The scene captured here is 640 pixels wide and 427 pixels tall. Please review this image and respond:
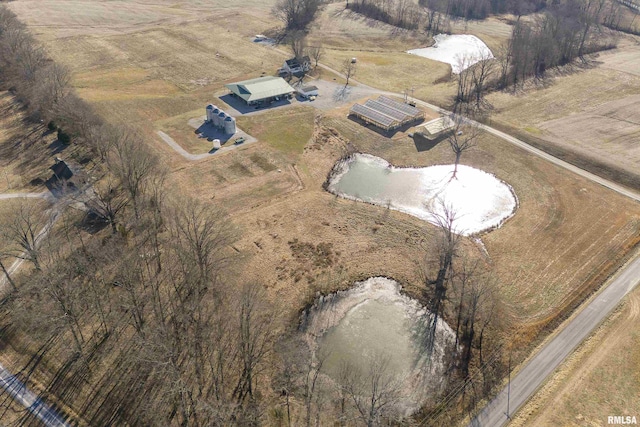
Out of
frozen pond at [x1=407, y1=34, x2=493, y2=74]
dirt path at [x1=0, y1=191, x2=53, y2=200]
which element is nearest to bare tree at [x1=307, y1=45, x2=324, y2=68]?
frozen pond at [x1=407, y1=34, x2=493, y2=74]

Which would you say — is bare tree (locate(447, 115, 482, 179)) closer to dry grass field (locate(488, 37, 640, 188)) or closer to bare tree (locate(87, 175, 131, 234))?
dry grass field (locate(488, 37, 640, 188))

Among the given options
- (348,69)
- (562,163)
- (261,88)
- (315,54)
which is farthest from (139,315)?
(315,54)

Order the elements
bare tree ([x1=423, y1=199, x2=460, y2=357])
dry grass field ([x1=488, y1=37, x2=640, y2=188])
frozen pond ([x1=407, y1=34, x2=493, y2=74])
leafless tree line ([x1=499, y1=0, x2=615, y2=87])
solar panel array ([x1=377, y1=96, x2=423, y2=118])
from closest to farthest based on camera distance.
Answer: bare tree ([x1=423, y1=199, x2=460, y2=357]), dry grass field ([x1=488, y1=37, x2=640, y2=188]), solar panel array ([x1=377, y1=96, x2=423, y2=118]), leafless tree line ([x1=499, y1=0, x2=615, y2=87]), frozen pond ([x1=407, y1=34, x2=493, y2=74])

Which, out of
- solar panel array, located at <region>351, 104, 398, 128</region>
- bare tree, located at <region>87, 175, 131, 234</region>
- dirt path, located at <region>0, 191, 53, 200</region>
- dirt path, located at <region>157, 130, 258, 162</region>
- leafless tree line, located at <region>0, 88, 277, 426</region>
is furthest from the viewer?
solar panel array, located at <region>351, 104, 398, 128</region>

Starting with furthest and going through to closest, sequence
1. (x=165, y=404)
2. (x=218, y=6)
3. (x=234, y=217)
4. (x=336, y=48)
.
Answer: (x=218, y=6) → (x=336, y=48) → (x=234, y=217) → (x=165, y=404)

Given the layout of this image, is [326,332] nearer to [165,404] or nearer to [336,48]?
[165,404]

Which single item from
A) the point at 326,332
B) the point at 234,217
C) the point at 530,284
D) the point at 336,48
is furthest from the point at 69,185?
the point at 336,48

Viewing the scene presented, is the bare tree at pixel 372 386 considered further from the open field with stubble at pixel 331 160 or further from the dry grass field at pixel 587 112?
the dry grass field at pixel 587 112

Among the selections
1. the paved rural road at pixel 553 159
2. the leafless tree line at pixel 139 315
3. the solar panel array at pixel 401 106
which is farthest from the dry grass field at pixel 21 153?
the paved rural road at pixel 553 159
